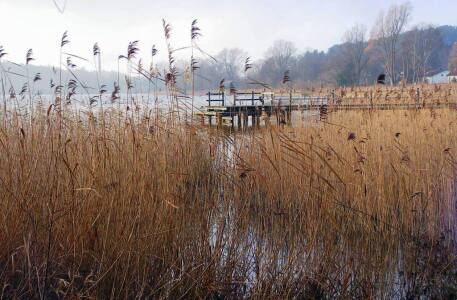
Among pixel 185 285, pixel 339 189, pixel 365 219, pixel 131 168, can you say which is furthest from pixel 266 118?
pixel 185 285

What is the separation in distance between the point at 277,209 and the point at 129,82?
1.71 m

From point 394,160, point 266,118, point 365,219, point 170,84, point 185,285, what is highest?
point 170,84

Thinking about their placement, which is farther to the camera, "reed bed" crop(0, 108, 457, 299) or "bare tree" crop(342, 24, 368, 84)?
"bare tree" crop(342, 24, 368, 84)

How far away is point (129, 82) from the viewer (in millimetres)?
3346

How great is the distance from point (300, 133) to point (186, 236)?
291 centimetres

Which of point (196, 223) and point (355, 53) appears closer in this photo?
point (196, 223)

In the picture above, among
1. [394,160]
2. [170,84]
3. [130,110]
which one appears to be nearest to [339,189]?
[394,160]

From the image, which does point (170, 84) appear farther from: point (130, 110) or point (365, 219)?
point (365, 219)

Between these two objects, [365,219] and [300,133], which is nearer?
[365,219]

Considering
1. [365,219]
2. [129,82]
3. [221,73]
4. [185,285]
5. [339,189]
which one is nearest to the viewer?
[185,285]

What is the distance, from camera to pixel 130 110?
3574 mm

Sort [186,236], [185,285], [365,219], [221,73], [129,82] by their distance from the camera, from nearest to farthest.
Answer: [185,285], [186,236], [365,219], [129,82], [221,73]

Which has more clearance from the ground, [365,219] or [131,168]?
[131,168]

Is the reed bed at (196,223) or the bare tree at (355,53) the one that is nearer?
the reed bed at (196,223)
